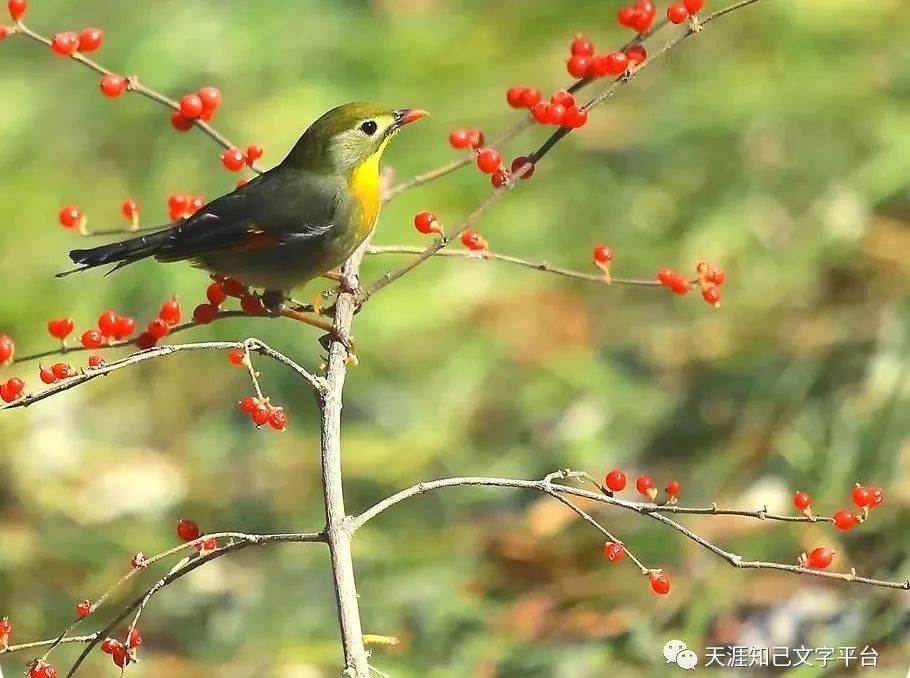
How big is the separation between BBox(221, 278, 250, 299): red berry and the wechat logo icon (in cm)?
115

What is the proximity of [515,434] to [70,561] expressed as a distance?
4.19 feet

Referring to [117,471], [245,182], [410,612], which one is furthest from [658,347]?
[245,182]

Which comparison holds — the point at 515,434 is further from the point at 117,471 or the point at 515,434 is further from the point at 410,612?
the point at 117,471

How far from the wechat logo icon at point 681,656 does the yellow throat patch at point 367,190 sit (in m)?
1.06

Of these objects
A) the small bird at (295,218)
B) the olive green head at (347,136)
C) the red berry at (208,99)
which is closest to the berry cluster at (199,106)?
the red berry at (208,99)

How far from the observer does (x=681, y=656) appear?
2570 mm

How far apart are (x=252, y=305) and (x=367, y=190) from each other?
391 mm

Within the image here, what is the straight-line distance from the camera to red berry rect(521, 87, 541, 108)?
1.98 meters

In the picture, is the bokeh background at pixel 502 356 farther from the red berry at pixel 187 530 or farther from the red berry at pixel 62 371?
the red berry at pixel 62 371

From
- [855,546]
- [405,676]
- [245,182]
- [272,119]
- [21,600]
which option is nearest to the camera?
[245,182]

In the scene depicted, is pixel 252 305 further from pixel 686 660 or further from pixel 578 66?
pixel 686 660

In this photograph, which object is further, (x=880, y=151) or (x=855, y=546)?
(x=880, y=151)

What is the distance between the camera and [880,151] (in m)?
4.22

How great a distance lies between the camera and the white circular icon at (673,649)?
258 centimetres
